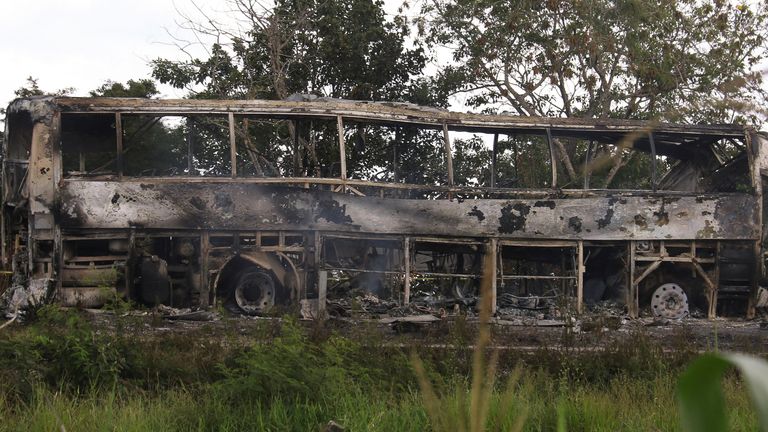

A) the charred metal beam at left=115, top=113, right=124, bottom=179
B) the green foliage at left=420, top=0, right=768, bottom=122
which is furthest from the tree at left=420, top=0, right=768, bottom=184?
the charred metal beam at left=115, top=113, right=124, bottom=179

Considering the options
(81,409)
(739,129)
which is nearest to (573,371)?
(81,409)

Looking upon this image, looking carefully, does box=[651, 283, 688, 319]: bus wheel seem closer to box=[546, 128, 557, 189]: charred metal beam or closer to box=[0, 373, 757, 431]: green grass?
box=[546, 128, 557, 189]: charred metal beam

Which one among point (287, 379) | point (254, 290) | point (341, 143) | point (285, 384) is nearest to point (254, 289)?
point (254, 290)

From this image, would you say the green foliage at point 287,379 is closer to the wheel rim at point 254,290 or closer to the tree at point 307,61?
the wheel rim at point 254,290

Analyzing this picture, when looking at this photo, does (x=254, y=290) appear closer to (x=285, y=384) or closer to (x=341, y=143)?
(x=341, y=143)

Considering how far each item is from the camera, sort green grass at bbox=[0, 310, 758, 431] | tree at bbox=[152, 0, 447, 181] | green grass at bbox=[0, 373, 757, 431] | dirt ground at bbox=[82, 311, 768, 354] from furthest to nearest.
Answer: tree at bbox=[152, 0, 447, 181], dirt ground at bbox=[82, 311, 768, 354], green grass at bbox=[0, 310, 758, 431], green grass at bbox=[0, 373, 757, 431]

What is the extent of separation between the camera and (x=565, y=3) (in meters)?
20.8

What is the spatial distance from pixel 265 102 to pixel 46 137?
11.2ft

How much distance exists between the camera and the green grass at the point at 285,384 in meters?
5.27

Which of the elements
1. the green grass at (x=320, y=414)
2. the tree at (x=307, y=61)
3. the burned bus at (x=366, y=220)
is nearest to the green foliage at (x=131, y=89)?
the tree at (x=307, y=61)

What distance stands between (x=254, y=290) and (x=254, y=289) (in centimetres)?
2

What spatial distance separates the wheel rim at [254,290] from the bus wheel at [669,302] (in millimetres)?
6437

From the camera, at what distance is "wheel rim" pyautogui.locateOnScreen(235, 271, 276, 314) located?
13.1m

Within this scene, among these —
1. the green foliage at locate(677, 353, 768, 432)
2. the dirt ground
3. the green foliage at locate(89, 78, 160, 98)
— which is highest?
the green foliage at locate(89, 78, 160, 98)
